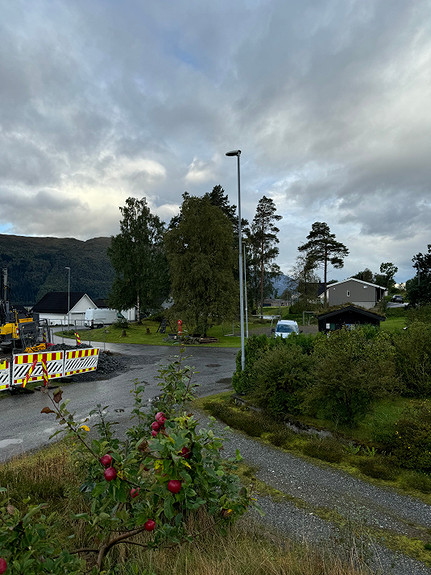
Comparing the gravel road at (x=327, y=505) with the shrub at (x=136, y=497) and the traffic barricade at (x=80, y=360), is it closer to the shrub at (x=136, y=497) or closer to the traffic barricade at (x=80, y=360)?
the shrub at (x=136, y=497)

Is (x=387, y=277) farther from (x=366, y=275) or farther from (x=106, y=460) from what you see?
(x=106, y=460)

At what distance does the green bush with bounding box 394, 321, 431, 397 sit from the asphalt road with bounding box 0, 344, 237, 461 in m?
6.35

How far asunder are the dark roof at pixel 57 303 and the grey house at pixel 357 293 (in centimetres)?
4596

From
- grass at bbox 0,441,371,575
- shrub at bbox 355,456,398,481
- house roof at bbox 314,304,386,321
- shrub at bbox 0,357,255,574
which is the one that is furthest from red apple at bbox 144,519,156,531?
house roof at bbox 314,304,386,321

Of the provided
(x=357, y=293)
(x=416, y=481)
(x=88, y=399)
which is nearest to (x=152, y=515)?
(x=416, y=481)

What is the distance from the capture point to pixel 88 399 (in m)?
12.2

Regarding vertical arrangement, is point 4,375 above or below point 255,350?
below

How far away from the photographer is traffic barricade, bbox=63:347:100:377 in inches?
583

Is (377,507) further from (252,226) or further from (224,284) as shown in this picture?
(252,226)

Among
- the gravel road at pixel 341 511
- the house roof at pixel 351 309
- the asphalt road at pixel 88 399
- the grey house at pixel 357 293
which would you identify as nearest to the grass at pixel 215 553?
the gravel road at pixel 341 511

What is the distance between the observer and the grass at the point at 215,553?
3.03 m

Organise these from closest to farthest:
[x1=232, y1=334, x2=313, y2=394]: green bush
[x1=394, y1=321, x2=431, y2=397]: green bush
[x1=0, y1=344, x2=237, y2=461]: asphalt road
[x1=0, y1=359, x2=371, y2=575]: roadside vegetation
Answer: [x1=0, y1=359, x2=371, y2=575]: roadside vegetation < [x1=0, y1=344, x2=237, y2=461]: asphalt road < [x1=394, y1=321, x2=431, y2=397]: green bush < [x1=232, y1=334, x2=313, y2=394]: green bush

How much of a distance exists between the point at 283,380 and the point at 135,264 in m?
38.3

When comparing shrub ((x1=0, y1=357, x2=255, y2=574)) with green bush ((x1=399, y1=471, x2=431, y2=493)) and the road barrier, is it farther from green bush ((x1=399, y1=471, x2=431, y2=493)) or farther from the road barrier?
the road barrier
